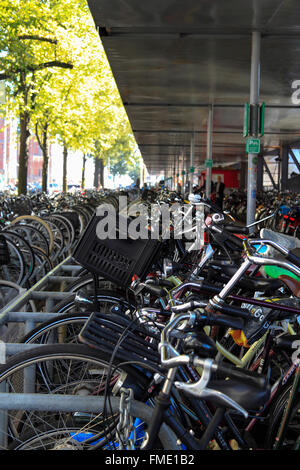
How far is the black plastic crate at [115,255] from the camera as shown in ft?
11.8

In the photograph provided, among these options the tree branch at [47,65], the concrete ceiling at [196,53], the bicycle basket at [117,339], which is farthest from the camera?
the tree branch at [47,65]

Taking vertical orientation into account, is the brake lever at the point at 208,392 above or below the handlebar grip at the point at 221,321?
below

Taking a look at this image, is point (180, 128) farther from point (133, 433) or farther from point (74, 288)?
point (133, 433)

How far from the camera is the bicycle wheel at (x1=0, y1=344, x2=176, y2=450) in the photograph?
2154mm

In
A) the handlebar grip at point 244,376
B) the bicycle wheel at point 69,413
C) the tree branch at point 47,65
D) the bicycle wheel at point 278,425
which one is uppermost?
the tree branch at point 47,65

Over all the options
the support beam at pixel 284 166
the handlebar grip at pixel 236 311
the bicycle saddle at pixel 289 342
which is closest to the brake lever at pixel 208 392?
the handlebar grip at pixel 236 311

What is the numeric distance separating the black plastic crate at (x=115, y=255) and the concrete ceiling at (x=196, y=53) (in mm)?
5090

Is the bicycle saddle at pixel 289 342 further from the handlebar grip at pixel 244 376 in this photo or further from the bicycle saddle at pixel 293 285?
the handlebar grip at pixel 244 376

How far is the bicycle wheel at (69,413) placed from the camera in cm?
215

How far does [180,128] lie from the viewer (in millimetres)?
23375

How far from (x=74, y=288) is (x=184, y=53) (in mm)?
7107

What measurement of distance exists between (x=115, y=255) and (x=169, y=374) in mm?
1906

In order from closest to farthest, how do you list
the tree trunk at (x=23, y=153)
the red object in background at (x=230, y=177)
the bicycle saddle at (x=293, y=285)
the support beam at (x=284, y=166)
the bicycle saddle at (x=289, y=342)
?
1. the bicycle saddle at (x=289, y=342)
2. the bicycle saddle at (x=293, y=285)
3. the tree trunk at (x=23, y=153)
4. the support beam at (x=284, y=166)
5. the red object in background at (x=230, y=177)

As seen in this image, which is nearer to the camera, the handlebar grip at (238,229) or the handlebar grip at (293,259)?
the handlebar grip at (293,259)
